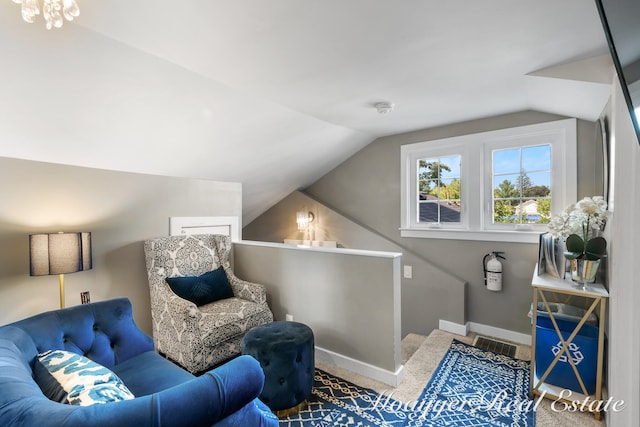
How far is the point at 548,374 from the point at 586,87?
1961mm

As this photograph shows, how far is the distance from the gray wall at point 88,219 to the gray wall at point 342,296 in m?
1.17

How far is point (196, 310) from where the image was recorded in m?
2.24

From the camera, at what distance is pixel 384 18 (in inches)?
56.0

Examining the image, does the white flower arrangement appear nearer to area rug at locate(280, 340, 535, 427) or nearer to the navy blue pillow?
area rug at locate(280, 340, 535, 427)

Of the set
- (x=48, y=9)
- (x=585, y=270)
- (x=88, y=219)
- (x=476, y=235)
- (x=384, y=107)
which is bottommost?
(x=585, y=270)

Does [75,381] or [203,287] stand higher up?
[75,381]

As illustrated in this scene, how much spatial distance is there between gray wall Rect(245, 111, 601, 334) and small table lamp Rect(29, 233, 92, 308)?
3.21m

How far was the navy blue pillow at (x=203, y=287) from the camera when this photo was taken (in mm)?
2514

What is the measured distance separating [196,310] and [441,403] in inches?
75.2

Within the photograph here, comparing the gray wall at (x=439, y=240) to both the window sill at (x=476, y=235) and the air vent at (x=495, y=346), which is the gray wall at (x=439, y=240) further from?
the air vent at (x=495, y=346)

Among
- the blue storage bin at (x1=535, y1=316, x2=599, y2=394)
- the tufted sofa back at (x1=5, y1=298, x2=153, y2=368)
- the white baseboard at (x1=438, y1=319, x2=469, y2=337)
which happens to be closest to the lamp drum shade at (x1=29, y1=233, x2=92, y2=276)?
the tufted sofa back at (x1=5, y1=298, x2=153, y2=368)

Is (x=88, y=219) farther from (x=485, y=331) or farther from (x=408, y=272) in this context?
(x=485, y=331)

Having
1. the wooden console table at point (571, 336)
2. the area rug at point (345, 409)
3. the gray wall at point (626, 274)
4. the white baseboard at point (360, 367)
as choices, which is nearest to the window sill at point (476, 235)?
the wooden console table at point (571, 336)

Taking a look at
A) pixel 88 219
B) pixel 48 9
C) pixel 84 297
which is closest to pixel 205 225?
pixel 88 219
